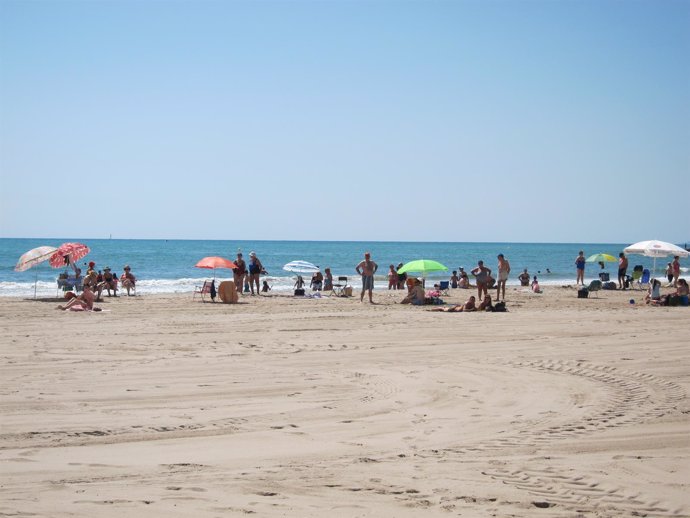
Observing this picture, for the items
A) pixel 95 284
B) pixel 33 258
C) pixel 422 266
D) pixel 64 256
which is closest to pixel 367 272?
pixel 422 266

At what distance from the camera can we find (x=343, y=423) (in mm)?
6652

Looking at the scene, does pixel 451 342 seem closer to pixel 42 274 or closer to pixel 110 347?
pixel 110 347

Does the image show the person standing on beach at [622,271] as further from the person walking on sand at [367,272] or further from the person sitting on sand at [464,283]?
the person walking on sand at [367,272]

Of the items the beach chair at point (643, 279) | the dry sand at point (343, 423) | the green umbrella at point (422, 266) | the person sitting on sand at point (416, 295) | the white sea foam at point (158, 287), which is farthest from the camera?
the beach chair at point (643, 279)

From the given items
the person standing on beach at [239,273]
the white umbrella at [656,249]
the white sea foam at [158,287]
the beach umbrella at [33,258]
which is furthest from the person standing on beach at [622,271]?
the beach umbrella at [33,258]

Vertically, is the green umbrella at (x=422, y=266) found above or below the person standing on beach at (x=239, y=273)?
above

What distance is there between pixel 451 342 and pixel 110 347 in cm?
541

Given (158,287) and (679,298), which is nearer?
(679,298)

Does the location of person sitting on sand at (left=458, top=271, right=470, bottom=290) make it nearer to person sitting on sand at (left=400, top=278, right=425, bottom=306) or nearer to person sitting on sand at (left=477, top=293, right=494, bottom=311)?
person sitting on sand at (left=400, top=278, right=425, bottom=306)

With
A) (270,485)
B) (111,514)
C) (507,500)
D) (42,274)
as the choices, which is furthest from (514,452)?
(42,274)

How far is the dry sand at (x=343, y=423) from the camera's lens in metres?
4.64

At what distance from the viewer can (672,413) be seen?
7020 millimetres

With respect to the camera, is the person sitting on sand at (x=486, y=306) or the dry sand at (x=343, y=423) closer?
the dry sand at (x=343, y=423)

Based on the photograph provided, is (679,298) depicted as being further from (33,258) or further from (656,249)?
(33,258)
